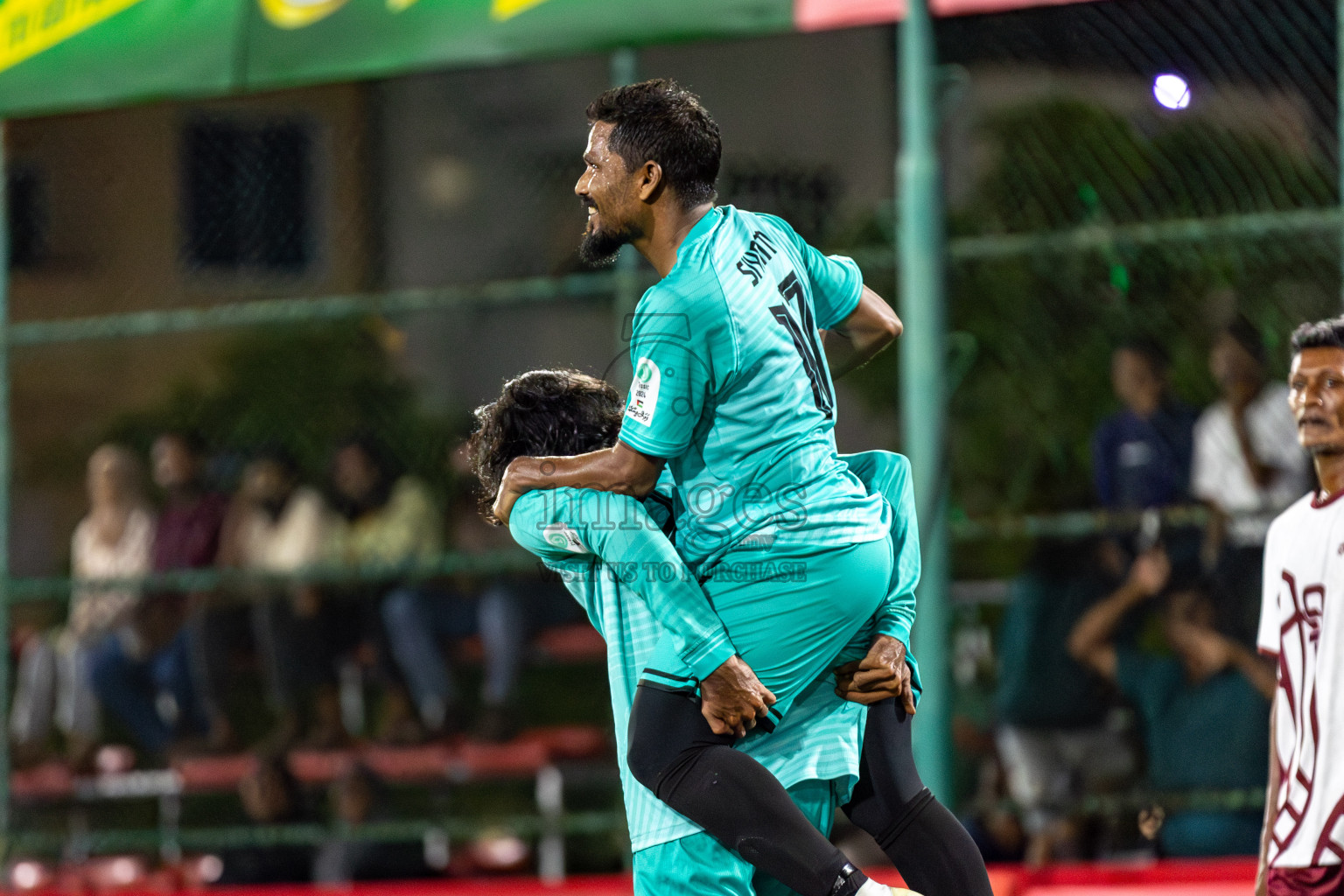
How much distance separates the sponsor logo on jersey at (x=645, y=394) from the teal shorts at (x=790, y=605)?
268 millimetres

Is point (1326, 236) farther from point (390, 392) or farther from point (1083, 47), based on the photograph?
point (390, 392)

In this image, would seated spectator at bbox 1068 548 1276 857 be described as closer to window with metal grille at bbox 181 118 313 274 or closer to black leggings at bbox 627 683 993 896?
black leggings at bbox 627 683 993 896

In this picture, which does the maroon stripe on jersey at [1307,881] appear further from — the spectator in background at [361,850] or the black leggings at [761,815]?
the spectator in background at [361,850]

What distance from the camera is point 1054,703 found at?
16.0 ft

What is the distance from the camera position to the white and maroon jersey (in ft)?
9.00

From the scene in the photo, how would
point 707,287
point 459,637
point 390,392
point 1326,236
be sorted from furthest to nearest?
point 390,392, point 459,637, point 1326,236, point 707,287

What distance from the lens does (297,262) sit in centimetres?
861

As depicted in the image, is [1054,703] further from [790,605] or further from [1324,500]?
[790,605]

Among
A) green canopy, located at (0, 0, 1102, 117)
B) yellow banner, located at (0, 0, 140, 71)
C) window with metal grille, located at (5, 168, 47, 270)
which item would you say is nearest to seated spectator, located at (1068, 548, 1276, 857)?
green canopy, located at (0, 0, 1102, 117)

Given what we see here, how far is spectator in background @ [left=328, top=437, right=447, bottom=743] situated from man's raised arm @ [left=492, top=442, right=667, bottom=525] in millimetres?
3424

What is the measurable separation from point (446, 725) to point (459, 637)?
13.8 inches

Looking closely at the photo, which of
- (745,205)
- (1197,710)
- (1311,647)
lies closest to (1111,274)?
(745,205)

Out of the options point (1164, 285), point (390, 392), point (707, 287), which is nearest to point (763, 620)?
point (707, 287)

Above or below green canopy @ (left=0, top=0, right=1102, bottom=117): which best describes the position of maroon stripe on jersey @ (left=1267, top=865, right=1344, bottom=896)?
below
